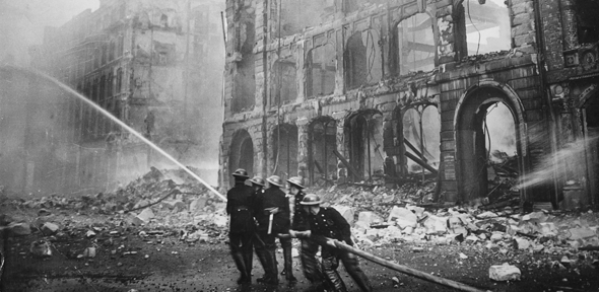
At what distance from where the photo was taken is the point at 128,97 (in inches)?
1106

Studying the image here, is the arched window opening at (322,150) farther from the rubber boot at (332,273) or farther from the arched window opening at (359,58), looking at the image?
the rubber boot at (332,273)

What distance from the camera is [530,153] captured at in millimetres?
11453

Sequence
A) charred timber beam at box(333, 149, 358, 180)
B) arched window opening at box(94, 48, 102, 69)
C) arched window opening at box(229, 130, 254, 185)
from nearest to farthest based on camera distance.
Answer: charred timber beam at box(333, 149, 358, 180)
arched window opening at box(229, 130, 254, 185)
arched window opening at box(94, 48, 102, 69)

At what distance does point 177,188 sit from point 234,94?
231 inches

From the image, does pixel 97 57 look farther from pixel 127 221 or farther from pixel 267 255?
pixel 267 255

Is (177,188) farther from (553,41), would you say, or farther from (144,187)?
(553,41)

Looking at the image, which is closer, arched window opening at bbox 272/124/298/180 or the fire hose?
the fire hose

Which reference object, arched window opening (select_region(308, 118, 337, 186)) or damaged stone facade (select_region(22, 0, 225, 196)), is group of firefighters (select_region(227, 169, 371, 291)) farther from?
damaged stone facade (select_region(22, 0, 225, 196))

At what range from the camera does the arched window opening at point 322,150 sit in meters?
18.2

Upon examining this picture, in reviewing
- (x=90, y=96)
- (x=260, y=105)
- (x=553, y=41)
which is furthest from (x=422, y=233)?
(x=90, y=96)

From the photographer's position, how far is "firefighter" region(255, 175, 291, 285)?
6.36m

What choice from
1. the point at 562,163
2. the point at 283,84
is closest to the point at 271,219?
the point at 562,163

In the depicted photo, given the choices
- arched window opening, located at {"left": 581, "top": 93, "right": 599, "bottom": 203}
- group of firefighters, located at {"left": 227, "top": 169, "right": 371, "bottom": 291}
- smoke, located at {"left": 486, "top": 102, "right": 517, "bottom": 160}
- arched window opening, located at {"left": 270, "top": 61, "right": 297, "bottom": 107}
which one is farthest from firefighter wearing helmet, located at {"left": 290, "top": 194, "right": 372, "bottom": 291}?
smoke, located at {"left": 486, "top": 102, "right": 517, "bottom": 160}

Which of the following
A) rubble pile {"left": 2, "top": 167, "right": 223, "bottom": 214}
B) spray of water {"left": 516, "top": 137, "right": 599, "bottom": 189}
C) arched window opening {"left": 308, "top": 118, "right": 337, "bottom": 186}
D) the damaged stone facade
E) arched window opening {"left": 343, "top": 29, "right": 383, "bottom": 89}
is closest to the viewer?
spray of water {"left": 516, "top": 137, "right": 599, "bottom": 189}
